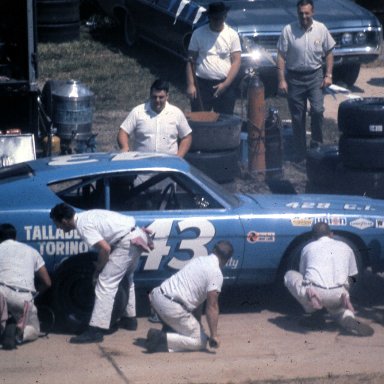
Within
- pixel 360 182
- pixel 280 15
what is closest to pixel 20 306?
pixel 360 182

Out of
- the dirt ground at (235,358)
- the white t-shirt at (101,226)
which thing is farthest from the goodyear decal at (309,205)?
the white t-shirt at (101,226)

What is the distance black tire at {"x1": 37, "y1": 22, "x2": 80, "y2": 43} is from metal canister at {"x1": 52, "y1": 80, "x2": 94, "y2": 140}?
222 inches

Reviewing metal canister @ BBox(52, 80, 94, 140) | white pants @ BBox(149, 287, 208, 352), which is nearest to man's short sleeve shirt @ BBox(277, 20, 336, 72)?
metal canister @ BBox(52, 80, 94, 140)

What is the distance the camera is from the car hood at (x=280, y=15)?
51.8ft

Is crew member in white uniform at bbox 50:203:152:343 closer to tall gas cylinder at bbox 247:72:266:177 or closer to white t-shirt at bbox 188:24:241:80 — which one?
tall gas cylinder at bbox 247:72:266:177

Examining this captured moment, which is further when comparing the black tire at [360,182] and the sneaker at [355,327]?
the black tire at [360,182]

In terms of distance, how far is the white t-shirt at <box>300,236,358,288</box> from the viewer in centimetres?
884

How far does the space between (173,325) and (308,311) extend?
1.27 meters

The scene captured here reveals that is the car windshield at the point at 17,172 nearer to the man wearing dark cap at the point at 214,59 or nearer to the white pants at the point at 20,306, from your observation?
the white pants at the point at 20,306

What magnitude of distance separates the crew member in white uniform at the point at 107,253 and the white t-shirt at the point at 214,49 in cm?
Result: 455

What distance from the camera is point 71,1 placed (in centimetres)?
1842

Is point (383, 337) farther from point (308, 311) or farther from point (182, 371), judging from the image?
point (182, 371)

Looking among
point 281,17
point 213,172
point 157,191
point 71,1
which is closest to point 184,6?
point 281,17

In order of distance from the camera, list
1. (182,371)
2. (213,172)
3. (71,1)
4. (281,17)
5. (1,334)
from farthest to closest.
Answer: (71,1)
(281,17)
(213,172)
(1,334)
(182,371)
